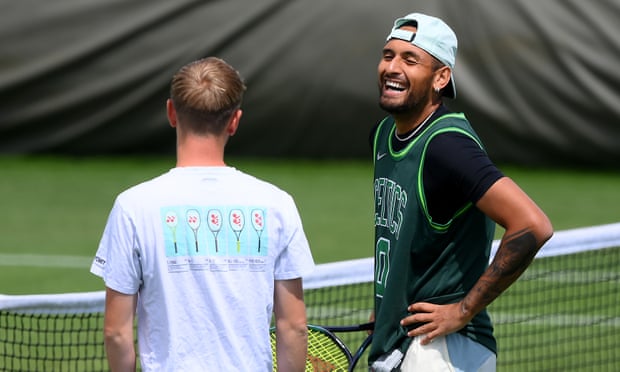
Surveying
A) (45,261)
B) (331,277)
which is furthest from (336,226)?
(331,277)

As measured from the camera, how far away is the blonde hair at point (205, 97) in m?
3.75

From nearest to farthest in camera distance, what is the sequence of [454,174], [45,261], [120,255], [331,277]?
1. [120,255]
2. [454,174]
3. [331,277]
4. [45,261]

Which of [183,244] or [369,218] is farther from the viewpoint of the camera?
[369,218]

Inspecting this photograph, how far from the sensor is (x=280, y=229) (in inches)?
150

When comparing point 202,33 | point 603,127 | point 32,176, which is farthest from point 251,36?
point 603,127

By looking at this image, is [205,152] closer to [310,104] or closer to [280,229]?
[280,229]

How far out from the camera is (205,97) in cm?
375

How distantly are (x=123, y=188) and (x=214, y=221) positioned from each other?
1070 cm

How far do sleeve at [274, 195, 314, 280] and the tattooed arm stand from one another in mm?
609

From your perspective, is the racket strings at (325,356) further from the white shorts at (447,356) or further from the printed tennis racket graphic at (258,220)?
the printed tennis racket graphic at (258,220)

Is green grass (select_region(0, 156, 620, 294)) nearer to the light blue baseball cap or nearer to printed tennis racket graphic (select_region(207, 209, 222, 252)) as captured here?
the light blue baseball cap

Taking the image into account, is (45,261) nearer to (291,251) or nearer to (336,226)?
(336,226)

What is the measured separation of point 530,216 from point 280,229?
91cm

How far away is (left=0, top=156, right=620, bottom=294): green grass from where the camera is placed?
11.0 meters
